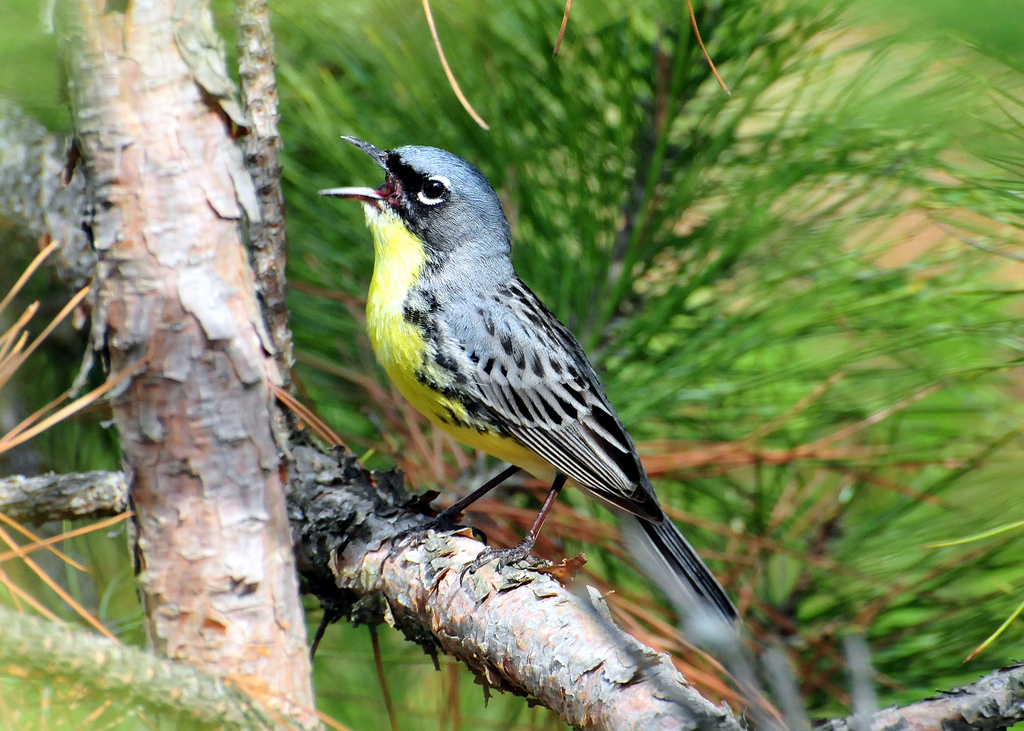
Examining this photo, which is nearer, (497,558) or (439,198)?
(497,558)

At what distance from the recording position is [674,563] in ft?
7.75

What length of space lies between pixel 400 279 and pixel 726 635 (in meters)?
1.86

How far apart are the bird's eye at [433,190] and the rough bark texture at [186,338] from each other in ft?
3.15

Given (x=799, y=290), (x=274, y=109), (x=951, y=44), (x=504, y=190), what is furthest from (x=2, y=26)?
(x=799, y=290)

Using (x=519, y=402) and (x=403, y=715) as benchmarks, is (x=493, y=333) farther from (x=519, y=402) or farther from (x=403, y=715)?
(x=403, y=715)

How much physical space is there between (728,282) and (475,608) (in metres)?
1.17

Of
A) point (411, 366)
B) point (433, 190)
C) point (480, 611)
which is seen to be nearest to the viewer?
point (480, 611)

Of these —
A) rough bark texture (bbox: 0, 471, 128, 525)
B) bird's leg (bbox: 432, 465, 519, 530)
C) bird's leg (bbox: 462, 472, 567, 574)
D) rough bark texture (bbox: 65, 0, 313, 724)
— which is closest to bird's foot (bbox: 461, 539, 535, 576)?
bird's leg (bbox: 462, 472, 567, 574)

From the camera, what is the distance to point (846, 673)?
7.00 feet

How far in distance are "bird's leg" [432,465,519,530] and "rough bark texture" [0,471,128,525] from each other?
0.72m

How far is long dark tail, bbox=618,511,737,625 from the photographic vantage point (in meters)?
2.21

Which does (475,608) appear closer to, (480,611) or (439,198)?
(480,611)

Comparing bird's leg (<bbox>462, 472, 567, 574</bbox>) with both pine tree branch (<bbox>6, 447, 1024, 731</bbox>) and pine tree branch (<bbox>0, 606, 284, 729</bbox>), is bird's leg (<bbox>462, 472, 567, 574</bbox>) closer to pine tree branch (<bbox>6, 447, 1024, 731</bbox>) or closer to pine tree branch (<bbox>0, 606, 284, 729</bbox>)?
pine tree branch (<bbox>6, 447, 1024, 731</bbox>)

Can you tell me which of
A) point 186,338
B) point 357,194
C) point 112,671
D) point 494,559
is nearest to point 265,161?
point 357,194
